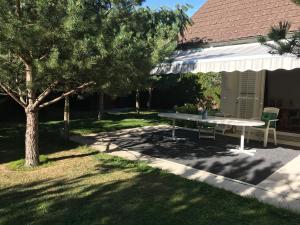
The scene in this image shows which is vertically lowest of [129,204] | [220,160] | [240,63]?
[129,204]

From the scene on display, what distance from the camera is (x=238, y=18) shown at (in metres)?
19.1

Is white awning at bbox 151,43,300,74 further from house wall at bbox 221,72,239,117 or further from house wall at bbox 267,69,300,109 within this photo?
house wall at bbox 267,69,300,109

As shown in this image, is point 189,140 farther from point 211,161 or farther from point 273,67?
point 273,67

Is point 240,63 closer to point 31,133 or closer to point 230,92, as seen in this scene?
point 230,92

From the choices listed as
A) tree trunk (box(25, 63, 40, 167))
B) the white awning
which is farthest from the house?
tree trunk (box(25, 63, 40, 167))

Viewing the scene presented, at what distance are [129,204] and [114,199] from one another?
1.66 ft

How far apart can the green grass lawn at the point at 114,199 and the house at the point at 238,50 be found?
17.3 ft

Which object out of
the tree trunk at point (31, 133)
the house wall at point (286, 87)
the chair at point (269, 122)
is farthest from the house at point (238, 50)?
the tree trunk at point (31, 133)

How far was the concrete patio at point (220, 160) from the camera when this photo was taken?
9352 millimetres

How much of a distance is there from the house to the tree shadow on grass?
5690 millimetres

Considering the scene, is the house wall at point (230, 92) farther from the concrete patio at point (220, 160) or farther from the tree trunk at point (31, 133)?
the tree trunk at point (31, 133)

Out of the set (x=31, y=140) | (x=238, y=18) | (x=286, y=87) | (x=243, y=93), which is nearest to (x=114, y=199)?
(x=31, y=140)

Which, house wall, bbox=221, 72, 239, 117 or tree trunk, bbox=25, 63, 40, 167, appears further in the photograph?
house wall, bbox=221, 72, 239, 117

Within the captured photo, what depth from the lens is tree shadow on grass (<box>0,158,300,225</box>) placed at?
731cm
